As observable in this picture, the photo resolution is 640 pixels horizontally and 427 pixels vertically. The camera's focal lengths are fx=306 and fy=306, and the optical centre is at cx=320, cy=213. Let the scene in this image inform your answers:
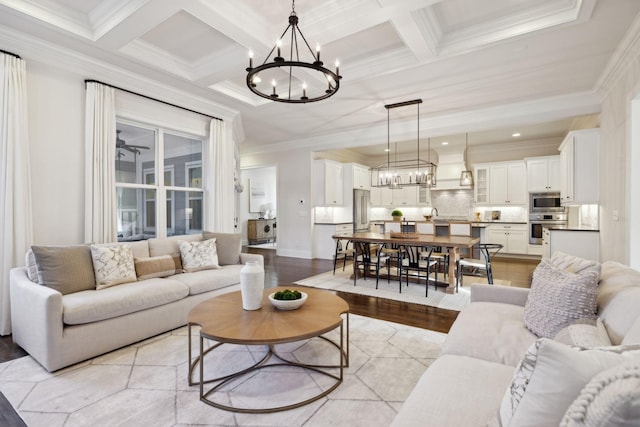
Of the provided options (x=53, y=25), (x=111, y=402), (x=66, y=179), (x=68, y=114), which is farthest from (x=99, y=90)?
(x=111, y=402)

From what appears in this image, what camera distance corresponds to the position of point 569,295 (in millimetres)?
1634

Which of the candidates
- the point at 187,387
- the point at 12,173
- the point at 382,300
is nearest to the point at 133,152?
the point at 12,173

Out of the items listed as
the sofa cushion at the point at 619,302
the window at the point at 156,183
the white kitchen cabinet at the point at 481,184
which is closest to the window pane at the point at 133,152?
the window at the point at 156,183

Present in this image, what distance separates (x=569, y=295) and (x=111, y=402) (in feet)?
9.11

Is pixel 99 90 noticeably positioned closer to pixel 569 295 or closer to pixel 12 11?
pixel 12 11

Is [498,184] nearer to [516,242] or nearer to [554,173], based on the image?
[554,173]

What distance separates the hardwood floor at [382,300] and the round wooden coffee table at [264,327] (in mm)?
1229

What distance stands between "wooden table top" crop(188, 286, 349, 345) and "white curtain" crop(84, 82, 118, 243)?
6.99 ft

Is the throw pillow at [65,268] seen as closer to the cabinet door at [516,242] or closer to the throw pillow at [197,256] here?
the throw pillow at [197,256]

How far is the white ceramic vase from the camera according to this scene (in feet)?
7.53

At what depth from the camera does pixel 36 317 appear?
93.2 inches

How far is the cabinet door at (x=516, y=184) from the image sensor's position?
778cm

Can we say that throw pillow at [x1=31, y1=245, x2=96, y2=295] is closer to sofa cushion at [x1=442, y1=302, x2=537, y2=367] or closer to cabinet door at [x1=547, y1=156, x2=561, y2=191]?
sofa cushion at [x1=442, y1=302, x2=537, y2=367]

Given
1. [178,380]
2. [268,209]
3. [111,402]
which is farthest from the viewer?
[268,209]
